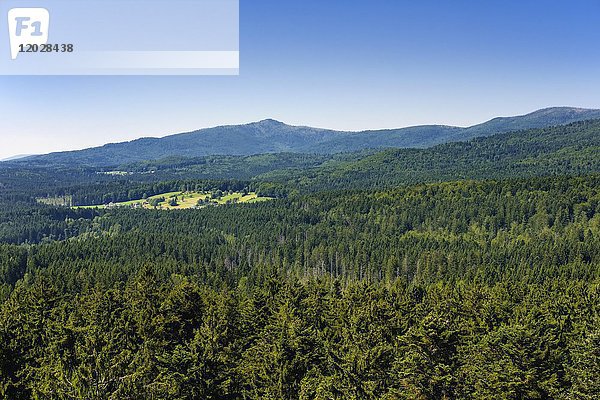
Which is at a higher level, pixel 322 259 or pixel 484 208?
pixel 484 208

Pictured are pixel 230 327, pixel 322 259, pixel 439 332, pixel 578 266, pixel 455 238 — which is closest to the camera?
pixel 439 332

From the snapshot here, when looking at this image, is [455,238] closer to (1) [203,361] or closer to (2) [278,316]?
(2) [278,316]

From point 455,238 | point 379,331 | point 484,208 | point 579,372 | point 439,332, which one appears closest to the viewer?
point 579,372

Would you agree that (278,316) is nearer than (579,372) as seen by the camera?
No

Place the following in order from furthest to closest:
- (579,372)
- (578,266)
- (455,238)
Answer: (455,238)
(578,266)
(579,372)

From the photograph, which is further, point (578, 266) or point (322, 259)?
point (322, 259)

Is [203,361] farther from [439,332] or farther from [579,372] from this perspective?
[579,372]

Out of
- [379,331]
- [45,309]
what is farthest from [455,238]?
[45,309]

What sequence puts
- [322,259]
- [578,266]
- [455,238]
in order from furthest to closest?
1. [455,238]
2. [322,259]
3. [578,266]

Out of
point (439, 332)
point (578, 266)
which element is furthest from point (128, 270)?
point (578, 266)
